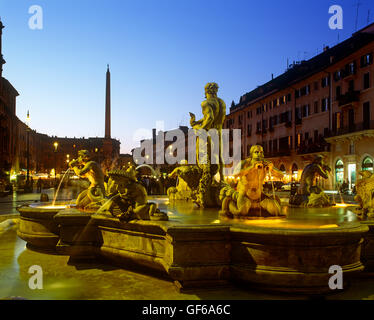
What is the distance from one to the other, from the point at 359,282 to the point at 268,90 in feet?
188

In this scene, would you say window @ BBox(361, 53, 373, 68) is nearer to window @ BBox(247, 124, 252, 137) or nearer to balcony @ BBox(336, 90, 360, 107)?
balcony @ BBox(336, 90, 360, 107)

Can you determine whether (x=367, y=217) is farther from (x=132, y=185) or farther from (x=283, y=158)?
(x=283, y=158)

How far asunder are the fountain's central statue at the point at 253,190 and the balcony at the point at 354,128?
102ft

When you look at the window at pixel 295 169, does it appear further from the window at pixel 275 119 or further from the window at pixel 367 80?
the window at pixel 367 80

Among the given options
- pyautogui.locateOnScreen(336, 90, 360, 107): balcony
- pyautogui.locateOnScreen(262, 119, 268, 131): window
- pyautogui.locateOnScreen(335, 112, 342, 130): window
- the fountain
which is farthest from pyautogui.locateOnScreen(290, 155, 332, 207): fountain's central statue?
pyautogui.locateOnScreen(262, 119, 268, 131): window

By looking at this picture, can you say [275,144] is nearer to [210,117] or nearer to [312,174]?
[312,174]

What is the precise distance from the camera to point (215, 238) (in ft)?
17.5

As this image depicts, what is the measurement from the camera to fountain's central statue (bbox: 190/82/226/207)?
33.3ft

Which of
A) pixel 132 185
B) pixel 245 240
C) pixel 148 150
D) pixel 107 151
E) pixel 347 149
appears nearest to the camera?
pixel 245 240

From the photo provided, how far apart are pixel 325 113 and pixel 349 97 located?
5.96m

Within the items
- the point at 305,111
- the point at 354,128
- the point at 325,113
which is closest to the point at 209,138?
the point at 354,128

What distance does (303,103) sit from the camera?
48.7m

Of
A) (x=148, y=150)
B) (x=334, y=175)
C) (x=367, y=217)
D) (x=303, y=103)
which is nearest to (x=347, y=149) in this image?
(x=334, y=175)

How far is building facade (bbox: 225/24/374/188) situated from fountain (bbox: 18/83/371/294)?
31.1 metres
